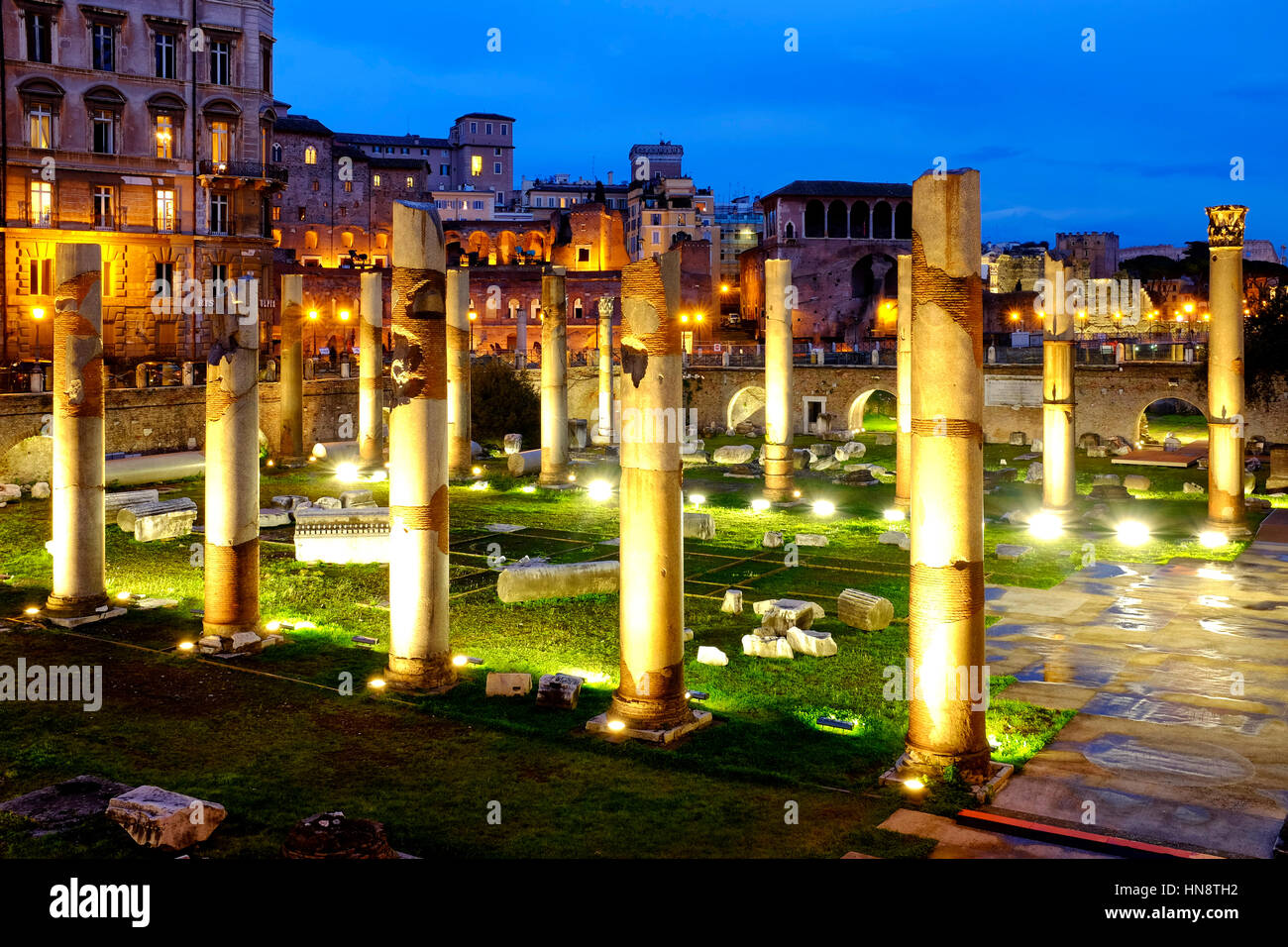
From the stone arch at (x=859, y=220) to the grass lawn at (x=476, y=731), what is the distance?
56.0m

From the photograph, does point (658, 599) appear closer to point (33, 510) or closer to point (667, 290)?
point (667, 290)

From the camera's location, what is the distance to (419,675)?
12523 millimetres

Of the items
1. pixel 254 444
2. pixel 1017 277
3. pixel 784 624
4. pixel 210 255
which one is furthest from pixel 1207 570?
pixel 1017 277

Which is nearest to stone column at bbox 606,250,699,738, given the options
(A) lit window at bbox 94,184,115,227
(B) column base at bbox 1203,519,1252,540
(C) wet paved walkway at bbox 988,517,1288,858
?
(C) wet paved walkway at bbox 988,517,1288,858

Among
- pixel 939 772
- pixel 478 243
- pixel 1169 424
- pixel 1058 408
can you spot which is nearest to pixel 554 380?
pixel 1058 408

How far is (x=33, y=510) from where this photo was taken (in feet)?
81.0

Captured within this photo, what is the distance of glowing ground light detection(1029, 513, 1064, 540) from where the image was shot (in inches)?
916

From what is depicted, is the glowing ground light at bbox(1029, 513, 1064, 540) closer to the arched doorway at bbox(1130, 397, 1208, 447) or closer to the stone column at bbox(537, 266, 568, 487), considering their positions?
the stone column at bbox(537, 266, 568, 487)

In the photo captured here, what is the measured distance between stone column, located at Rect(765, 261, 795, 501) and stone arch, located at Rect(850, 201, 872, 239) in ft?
160

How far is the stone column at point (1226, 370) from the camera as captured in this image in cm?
2152

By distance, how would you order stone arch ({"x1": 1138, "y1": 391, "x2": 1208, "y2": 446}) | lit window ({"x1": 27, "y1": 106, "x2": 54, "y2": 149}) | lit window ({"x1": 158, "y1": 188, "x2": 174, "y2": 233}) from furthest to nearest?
lit window ({"x1": 158, "y1": 188, "x2": 174, "y2": 233}) → lit window ({"x1": 27, "y1": 106, "x2": 54, "y2": 149}) → stone arch ({"x1": 1138, "y1": 391, "x2": 1208, "y2": 446})

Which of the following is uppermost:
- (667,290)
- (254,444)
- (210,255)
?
(210,255)
